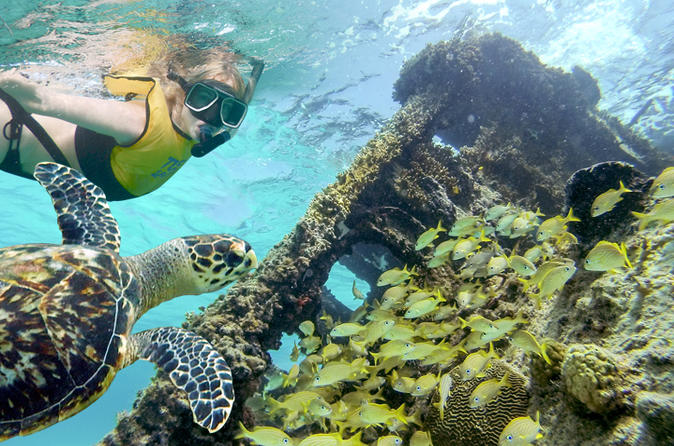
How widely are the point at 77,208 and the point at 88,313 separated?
4.90 ft

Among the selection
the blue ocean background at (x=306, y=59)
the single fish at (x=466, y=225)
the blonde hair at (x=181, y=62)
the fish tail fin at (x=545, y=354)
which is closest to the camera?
the fish tail fin at (x=545, y=354)

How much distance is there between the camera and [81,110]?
383 cm

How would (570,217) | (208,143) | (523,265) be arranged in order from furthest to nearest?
(208,143) < (570,217) < (523,265)

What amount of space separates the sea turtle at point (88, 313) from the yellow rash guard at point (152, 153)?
0.76m

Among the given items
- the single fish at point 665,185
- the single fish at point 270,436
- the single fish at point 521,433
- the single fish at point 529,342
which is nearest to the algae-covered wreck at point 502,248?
the single fish at point 529,342

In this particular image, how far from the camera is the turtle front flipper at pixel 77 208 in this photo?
3.46 meters

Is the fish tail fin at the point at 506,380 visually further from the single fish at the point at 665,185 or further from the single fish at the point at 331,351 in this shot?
the single fish at the point at 665,185

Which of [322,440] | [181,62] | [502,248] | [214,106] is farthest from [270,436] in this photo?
[181,62]

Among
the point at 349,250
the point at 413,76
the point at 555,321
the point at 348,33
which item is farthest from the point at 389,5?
the point at 555,321

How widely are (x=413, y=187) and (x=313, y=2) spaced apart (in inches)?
215

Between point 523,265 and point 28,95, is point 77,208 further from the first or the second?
point 523,265

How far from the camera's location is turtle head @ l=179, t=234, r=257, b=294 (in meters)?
3.35

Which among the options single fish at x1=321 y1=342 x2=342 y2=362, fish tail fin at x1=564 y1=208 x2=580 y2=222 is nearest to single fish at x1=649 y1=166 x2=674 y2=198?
fish tail fin at x1=564 y1=208 x2=580 y2=222

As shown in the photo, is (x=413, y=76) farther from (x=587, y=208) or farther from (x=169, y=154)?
(x=169, y=154)
